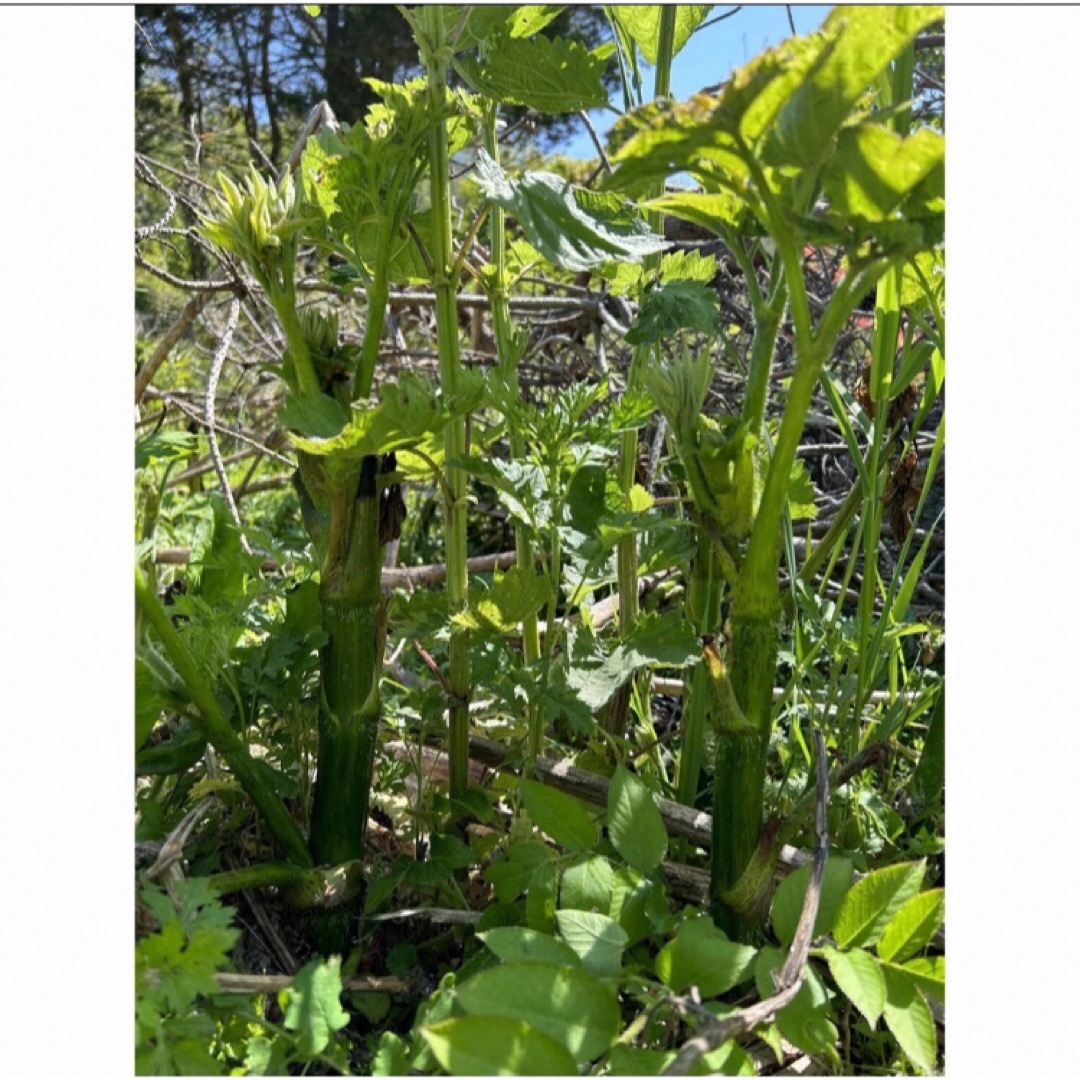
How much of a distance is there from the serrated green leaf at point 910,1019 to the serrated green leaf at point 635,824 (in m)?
0.20

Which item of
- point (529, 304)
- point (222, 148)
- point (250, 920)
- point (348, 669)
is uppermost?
point (222, 148)

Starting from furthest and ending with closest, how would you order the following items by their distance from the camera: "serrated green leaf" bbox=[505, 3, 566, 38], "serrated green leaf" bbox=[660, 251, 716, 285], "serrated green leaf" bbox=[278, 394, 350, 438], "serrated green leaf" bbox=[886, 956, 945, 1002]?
"serrated green leaf" bbox=[660, 251, 716, 285], "serrated green leaf" bbox=[505, 3, 566, 38], "serrated green leaf" bbox=[278, 394, 350, 438], "serrated green leaf" bbox=[886, 956, 945, 1002]

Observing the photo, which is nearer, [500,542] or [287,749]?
[287,749]

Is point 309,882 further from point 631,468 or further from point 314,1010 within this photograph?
point 631,468

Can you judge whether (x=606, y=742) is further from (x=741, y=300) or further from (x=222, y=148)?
(x=222, y=148)

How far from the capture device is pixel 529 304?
215cm

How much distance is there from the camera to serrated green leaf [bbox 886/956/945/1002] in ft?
2.52

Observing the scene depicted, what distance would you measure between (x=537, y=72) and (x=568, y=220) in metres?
0.21

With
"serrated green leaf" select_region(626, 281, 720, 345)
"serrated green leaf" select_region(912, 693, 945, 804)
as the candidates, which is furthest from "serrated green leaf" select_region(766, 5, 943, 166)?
"serrated green leaf" select_region(912, 693, 945, 804)

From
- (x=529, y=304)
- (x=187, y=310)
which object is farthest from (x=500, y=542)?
(x=187, y=310)

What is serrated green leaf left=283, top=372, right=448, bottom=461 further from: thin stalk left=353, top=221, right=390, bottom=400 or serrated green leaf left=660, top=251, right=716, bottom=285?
serrated green leaf left=660, top=251, right=716, bottom=285

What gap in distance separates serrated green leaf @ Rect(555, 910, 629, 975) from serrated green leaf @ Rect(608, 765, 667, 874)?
0.08 meters

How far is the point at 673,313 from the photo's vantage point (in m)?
1.03

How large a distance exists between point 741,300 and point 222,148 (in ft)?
7.27
